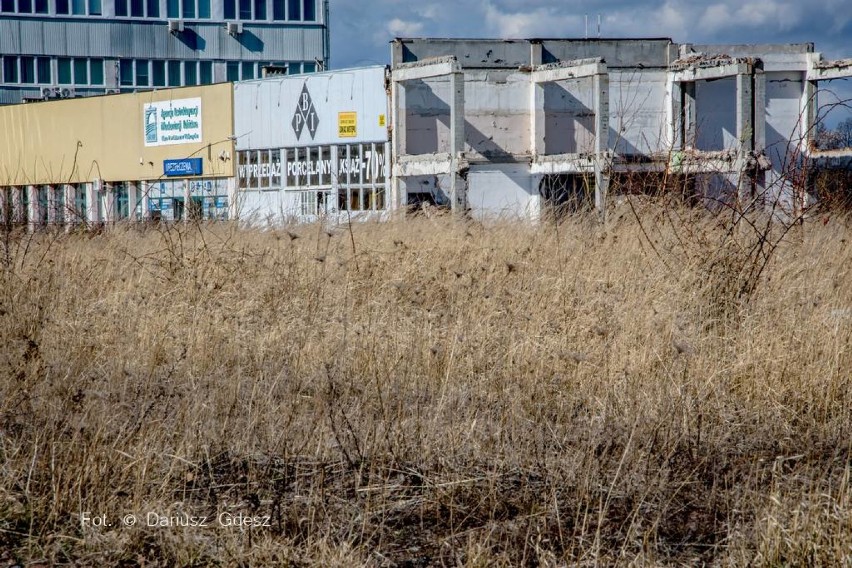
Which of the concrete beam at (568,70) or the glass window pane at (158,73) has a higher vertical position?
the glass window pane at (158,73)

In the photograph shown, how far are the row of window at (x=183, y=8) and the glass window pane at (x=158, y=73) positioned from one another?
8.35 feet

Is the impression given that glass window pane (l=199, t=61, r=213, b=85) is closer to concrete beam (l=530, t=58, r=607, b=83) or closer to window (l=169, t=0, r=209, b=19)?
window (l=169, t=0, r=209, b=19)

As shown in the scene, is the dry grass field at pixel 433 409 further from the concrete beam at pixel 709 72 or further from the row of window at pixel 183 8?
the row of window at pixel 183 8

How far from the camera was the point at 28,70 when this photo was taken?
53.6m

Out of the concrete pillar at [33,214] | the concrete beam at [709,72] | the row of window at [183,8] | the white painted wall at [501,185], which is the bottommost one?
the concrete pillar at [33,214]

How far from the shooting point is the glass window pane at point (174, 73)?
55.9 m

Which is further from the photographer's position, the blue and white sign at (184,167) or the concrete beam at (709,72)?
the blue and white sign at (184,167)

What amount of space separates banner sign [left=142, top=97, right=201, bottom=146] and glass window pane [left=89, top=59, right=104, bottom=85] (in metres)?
18.9

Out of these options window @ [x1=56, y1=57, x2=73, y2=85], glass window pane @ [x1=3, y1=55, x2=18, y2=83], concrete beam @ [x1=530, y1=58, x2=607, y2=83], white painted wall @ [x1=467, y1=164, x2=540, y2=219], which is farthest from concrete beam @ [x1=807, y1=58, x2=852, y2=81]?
glass window pane @ [x1=3, y1=55, x2=18, y2=83]

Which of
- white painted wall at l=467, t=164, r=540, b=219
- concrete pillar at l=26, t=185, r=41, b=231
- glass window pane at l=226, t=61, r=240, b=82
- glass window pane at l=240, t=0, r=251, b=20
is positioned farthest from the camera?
glass window pane at l=226, t=61, r=240, b=82

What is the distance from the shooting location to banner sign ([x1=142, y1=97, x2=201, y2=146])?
36.4m

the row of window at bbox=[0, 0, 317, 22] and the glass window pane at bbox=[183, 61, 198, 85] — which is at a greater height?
the row of window at bbox=[0, 0, 317, 22]

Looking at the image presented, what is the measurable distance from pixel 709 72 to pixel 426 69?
8.94m

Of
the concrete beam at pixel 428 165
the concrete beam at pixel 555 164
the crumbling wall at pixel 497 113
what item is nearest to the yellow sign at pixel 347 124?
the concrete beam at pixel 428 165
